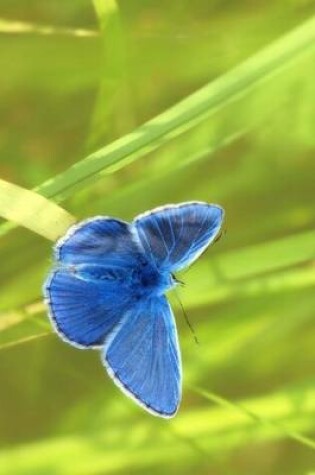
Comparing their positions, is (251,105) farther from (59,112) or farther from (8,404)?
(8,404)

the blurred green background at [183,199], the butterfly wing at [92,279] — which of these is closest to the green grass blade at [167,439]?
the blurred green background at [183,199]

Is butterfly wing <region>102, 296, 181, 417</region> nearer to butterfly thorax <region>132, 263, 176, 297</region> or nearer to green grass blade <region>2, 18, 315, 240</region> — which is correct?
butterfly thorax <region>132, 263, 176, 297</region>

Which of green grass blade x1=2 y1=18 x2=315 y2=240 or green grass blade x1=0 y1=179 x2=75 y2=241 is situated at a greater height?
green grass blade x1=2 y1=18 x2=315 y2=240

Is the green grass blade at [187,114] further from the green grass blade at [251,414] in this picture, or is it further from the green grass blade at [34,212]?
the green grass blade at [251,414]

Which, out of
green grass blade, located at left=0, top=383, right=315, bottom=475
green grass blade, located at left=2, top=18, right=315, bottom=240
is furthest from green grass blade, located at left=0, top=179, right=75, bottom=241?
green grass blade, located at left=0, top=383, right=315, bottom=475

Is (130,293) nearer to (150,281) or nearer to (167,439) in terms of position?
(150,281)

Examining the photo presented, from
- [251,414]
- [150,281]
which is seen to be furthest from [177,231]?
[251,414]
